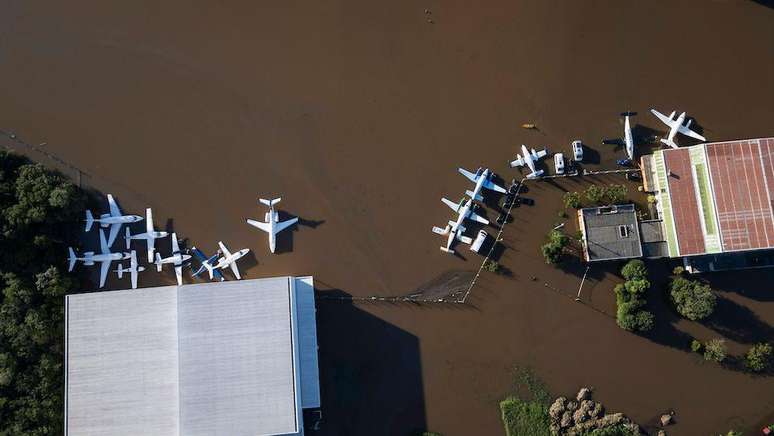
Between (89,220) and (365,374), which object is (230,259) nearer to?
(89,220)

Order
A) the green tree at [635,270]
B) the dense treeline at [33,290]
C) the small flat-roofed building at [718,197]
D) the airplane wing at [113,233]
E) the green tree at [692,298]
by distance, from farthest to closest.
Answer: the airplane wing at [113,233], the green tree at [635,270], the green tree at [692,298], the small flat-roofed building at [718,197], the dense treeline at [33,290]

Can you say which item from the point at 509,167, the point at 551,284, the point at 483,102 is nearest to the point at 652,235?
the point at 551,284

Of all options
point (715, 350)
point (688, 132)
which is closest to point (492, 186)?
point (688, 132)

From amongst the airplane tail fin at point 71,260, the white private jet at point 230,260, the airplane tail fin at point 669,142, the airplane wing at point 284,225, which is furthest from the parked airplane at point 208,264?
the airplane tail fin at point 669,142

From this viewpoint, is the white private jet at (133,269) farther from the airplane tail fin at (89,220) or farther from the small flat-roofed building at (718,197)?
the small flat-roofed building at (718,197)

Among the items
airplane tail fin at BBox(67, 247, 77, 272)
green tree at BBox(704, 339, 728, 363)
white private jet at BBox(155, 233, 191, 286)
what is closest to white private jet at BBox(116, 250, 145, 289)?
white private jet at BBox(155, 233, 191, 286)

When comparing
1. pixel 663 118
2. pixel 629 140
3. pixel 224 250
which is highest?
pixel 663 118
